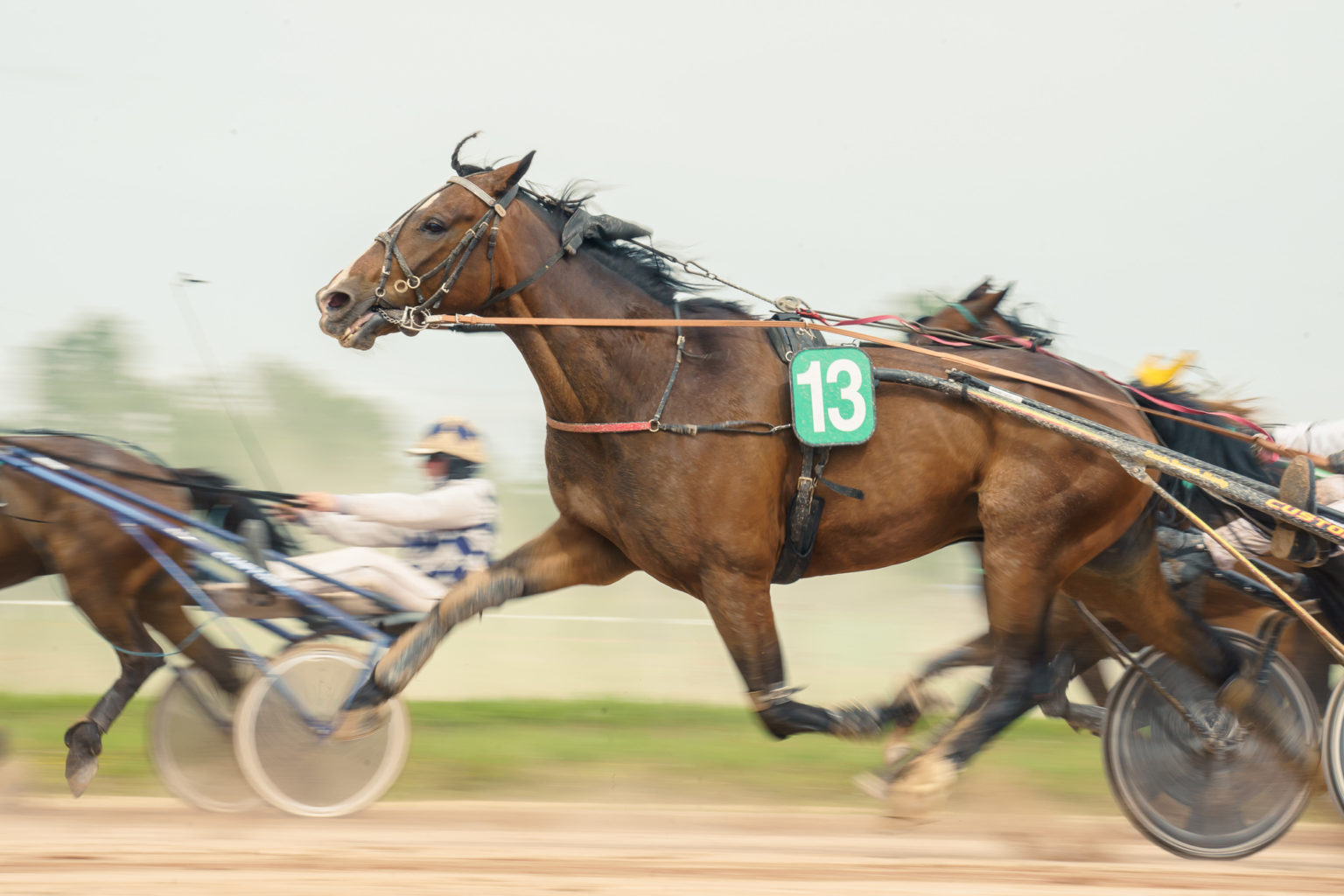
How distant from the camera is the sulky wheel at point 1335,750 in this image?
3676 mm

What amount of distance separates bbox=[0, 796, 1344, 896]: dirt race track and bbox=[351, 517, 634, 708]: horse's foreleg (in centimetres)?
54

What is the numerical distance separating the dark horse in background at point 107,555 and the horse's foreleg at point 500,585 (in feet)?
4.02

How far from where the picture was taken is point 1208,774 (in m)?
3.85

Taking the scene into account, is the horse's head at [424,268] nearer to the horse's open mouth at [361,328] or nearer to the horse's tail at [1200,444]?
the horse's open mouth at [361,328]

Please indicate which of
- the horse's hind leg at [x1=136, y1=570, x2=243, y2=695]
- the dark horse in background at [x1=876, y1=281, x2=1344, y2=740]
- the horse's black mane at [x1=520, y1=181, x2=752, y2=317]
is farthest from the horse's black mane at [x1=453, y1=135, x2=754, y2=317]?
the horse's hind leg at [x1=136, y1=570, x2=243, y2=695]

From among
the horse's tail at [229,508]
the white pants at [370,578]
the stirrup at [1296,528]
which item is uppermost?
the stirrup at [1296,528]

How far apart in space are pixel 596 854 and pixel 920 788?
1.03 m

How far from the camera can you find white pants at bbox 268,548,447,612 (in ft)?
14.1

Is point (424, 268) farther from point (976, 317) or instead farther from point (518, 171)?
point (976, 317)

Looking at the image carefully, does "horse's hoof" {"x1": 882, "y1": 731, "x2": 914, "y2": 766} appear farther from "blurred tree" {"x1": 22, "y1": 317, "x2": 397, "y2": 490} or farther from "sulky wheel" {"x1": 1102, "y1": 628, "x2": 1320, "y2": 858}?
"blurred tree" {"x1": 22, "y1": 317, "x2": 397, "y2": 490}

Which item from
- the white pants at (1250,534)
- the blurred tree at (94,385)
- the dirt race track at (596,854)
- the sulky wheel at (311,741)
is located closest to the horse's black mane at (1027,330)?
the white pants at (1250,534)

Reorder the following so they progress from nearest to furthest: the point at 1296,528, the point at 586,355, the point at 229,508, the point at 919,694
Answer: the point at 586,355 < the point at 1296,528 < the point at 919,694 < the point at 229,508

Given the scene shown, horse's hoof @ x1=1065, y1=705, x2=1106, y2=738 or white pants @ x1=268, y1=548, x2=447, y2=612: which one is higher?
white pants @ x1=268, y1=548, x2=447, y2=612

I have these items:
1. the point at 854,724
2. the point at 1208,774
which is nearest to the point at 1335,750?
the point at 1208,774
